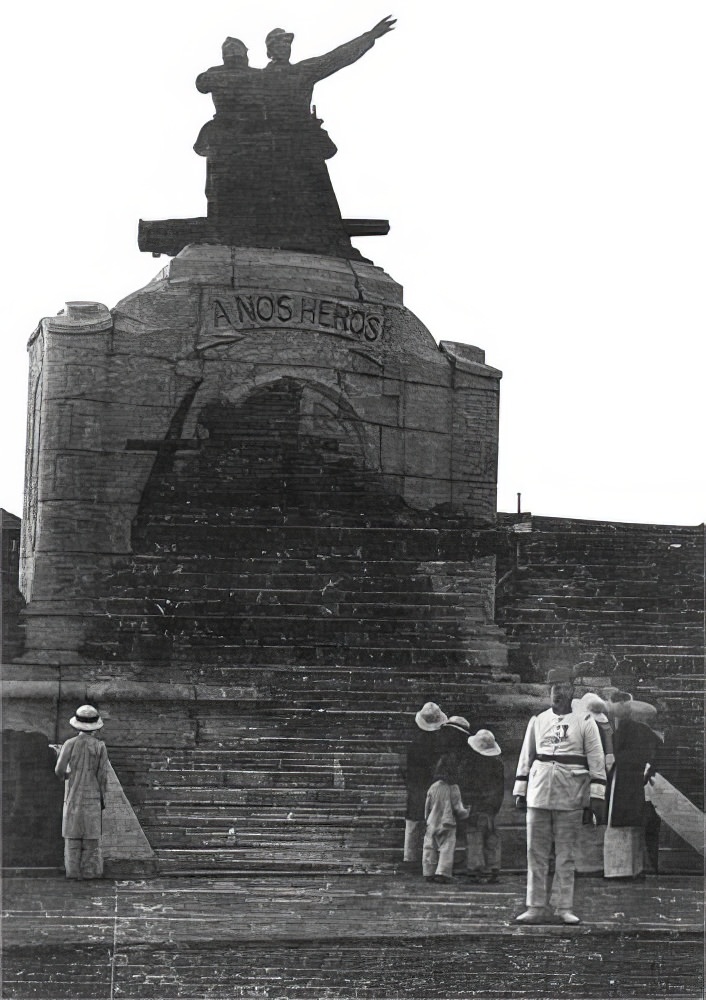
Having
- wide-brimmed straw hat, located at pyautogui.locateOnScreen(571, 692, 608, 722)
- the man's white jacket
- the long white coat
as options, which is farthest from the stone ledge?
wide-brimmed straw hat, located at pyautogui.locateOnScreen(571, 692, 608, 722)

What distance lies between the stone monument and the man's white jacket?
61 centimetres

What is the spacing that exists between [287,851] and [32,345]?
4.61m

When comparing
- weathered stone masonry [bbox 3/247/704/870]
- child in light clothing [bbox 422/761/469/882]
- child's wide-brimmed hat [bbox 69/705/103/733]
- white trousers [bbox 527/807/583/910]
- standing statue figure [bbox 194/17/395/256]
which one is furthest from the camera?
standing statue figure [bbox 194/17/395/256]

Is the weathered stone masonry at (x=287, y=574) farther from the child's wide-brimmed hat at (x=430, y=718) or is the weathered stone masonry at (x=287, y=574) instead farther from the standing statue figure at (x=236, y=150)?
the standing statue figure at (x=236, y=150)

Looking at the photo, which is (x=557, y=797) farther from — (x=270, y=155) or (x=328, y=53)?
(x=328, y=53)

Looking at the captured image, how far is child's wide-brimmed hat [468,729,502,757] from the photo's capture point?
42.3 feet

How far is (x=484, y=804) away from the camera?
41.9ft

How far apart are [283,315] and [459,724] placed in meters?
3.70

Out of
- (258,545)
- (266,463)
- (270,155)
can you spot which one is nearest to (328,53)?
(270,155)

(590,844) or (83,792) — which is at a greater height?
(83,792)

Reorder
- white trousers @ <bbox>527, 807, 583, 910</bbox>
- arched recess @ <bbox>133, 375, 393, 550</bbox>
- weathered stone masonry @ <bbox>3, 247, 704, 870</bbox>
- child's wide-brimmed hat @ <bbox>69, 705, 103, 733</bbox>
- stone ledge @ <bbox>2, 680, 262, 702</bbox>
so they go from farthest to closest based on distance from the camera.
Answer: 1. arched recess @ <bbox>133, 375, 393, 550</bbox>
2. stone ledge @ <bbox>2, 680, 262, 702</bbox>
3. weathered stone masonry @ <bbox>3, 247, 704, 870</bbox>
4. child's wide-brimmed hat @ <bbox>69, 705, 103, 733</bbox>
5. white trousers @ <bbox>527, 807, 583, 910</bbox>

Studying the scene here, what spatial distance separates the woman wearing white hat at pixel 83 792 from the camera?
12.3 m

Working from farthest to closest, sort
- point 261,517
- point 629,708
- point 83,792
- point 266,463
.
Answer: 1. point 266,463
2. point 261,517
3. point 629,708
4. point 83,792

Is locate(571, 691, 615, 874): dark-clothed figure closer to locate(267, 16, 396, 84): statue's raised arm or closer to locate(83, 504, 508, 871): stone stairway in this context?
locate(83, 504, 508, 871): stone stairway
